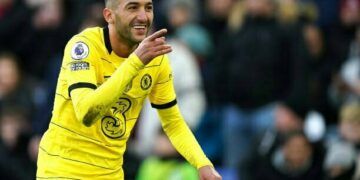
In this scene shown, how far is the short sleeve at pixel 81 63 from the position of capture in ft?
21.6

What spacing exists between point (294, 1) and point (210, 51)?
122 cm

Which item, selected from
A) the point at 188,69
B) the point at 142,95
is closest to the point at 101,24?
the point at 188,69

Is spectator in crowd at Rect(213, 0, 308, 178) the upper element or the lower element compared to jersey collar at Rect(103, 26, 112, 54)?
lower

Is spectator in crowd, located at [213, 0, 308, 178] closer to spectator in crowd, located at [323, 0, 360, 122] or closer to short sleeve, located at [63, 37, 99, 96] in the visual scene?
spectator in crowd, located at [323, 0, 360, 122]

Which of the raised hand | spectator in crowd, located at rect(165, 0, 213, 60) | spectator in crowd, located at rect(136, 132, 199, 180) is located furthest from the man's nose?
spectator in crowd, located at rect(165, 0, 213, 60)

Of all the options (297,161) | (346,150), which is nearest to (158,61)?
(297,161)

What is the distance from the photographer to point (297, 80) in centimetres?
1101

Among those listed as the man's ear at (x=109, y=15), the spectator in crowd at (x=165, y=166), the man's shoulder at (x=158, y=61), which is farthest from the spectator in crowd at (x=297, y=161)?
the man's ear at (x=109, y=15)

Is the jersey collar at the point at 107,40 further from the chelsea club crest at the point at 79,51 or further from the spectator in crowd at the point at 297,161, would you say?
the spectator in crowd at the point at 297,161

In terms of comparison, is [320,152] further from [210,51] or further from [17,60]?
[17,60]

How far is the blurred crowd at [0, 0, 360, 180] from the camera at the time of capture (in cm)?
1064

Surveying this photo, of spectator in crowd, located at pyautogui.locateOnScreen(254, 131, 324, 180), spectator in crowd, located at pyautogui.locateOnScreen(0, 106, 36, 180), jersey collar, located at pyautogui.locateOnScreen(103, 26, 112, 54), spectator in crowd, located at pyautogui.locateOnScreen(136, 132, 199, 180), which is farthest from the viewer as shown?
spectator in crowd, located at pyautogui.locateOnScreen(0, 106, 36, 180)

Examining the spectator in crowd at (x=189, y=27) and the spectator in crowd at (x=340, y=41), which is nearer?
the spectator in crowd at (x=340, y=41)

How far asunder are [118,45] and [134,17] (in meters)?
0.33
